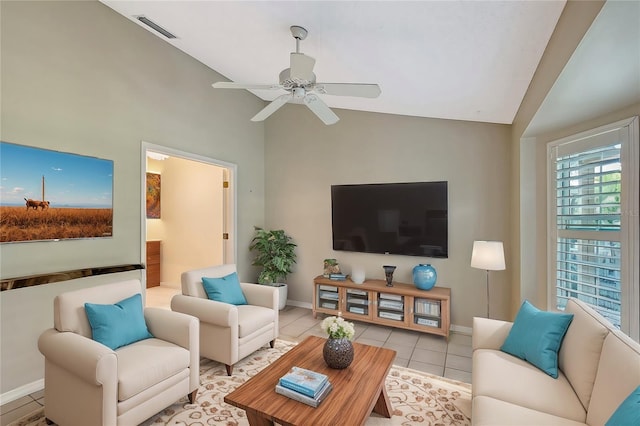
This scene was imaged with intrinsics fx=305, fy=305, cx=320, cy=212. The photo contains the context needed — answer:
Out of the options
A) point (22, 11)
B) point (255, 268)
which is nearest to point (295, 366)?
point (255, 268)

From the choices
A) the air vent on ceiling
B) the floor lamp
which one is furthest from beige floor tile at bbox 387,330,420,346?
the air vent on ceiling

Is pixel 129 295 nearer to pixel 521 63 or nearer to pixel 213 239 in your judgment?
pixel 213 239

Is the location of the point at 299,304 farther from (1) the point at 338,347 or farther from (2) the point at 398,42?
(2) the point at 398,42

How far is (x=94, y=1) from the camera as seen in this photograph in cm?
288

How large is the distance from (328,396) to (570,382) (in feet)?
4.70

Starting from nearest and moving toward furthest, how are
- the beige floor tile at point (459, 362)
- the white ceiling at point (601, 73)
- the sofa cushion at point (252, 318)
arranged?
the white ceiling at point (601, 73)
the sofa cushion at point (252, 318)
the beige floor tile at point (459, 362)

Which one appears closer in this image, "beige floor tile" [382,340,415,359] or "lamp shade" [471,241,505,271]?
"lamp shade" [471,241,505,271]

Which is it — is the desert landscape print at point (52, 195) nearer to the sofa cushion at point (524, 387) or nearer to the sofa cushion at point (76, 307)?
the sofa cushion at point (76, 307)

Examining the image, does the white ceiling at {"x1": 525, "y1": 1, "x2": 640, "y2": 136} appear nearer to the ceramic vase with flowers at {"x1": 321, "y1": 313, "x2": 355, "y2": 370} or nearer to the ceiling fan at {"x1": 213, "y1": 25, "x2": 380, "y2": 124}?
the ceiling fan at {"x1": 213, "y1": 25, "x2": 380, "y2": 124}

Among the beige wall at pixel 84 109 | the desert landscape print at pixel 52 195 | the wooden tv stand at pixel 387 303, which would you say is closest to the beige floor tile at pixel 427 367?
the wooden tv stand at pixel 387 303

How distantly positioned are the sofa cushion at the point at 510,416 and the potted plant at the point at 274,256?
10.9 ft

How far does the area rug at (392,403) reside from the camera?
7.10 ft

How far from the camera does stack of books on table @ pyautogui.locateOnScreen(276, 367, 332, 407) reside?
171 centimetres

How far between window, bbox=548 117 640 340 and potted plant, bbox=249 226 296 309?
3.27 m
